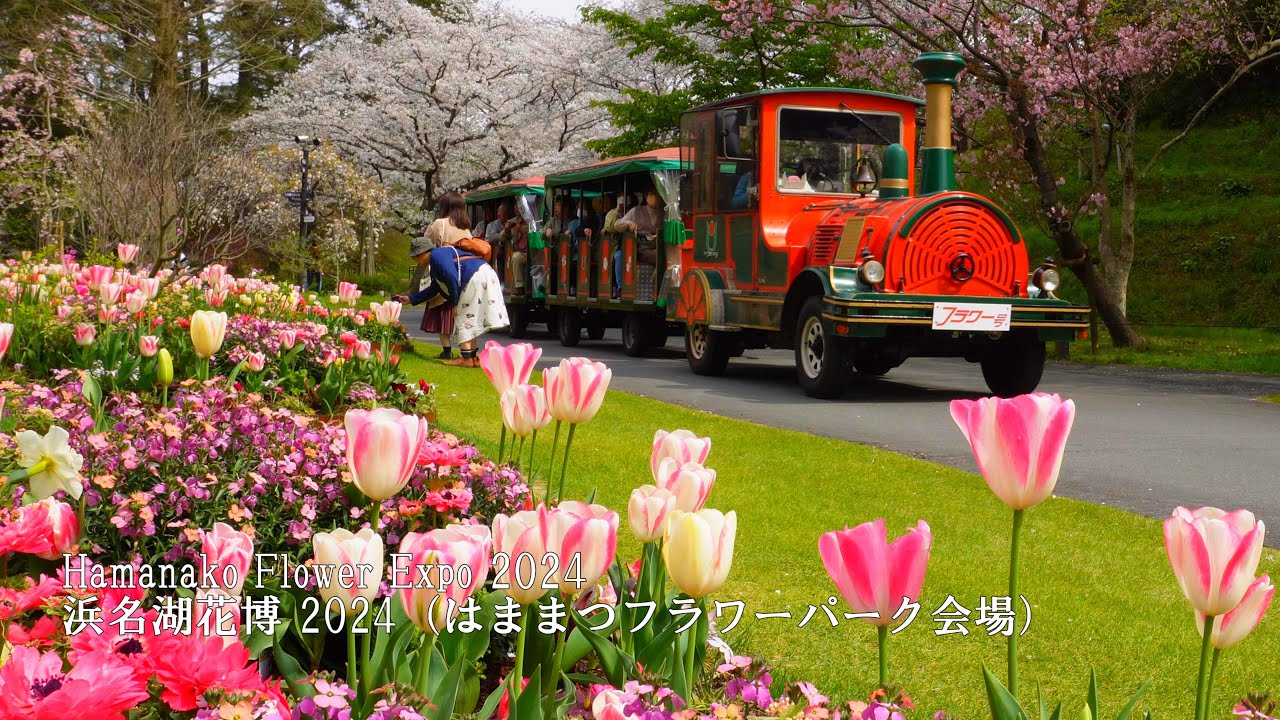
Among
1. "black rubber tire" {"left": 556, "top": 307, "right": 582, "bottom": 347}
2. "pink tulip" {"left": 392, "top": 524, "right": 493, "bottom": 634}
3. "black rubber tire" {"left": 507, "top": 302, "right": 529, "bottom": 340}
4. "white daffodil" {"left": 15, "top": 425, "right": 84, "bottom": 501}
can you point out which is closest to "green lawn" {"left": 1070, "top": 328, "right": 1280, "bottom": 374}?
"black rubber tire" {"left": 556, "top": 307, "right": 582, "bottom": 347}

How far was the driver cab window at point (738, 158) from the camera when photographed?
13.7 metres

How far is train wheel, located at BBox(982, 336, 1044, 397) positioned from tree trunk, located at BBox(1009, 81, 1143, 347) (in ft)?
18.2

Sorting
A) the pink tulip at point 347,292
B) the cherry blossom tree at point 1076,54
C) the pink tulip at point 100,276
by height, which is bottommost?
the pink tulip at point 347,292

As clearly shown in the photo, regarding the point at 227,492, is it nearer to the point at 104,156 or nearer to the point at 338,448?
the point at 338,448

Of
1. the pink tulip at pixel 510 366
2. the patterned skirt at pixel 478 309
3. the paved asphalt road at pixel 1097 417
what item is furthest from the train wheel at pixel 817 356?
the pink tulip at pixel 510 366

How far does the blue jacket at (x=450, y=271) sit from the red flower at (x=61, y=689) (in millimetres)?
11692

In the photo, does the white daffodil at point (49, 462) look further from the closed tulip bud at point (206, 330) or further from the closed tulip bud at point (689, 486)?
the closed tulip bud at point (206, 330)

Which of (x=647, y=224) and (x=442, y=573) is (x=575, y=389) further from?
(x=647, y=224)

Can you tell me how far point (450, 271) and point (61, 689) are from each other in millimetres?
11827

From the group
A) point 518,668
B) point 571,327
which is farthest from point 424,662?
point 571,327

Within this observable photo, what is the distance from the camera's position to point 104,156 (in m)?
16.6

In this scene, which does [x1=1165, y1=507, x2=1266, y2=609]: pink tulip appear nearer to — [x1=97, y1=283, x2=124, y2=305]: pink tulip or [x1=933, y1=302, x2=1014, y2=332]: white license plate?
[x1=97, y1=283, x2=124, y2=305]: pink tulip

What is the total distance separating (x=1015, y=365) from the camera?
1294 cm

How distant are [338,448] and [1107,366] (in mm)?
15055
